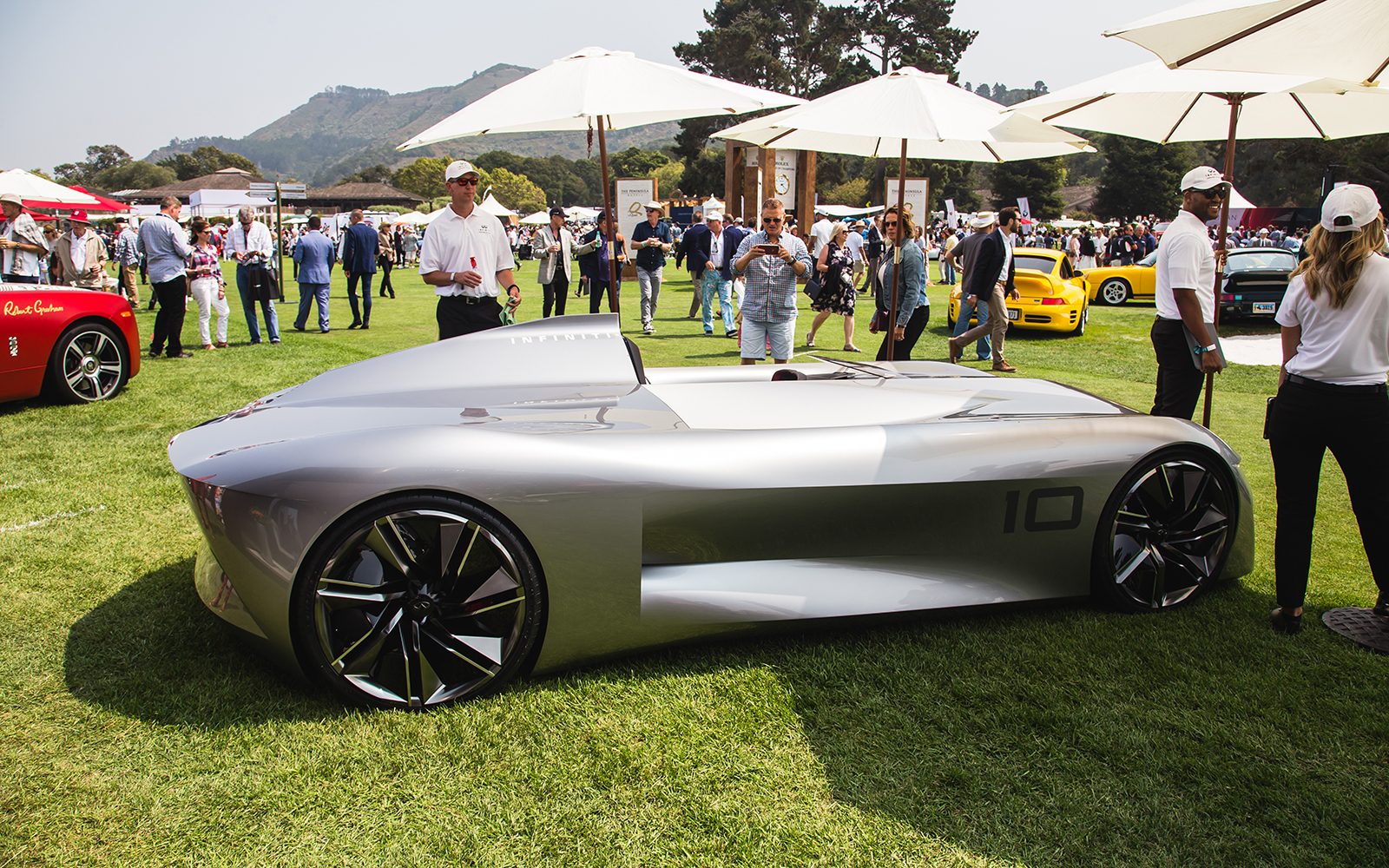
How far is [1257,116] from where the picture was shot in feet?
20.5

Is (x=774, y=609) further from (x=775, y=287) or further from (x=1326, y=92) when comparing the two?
(x=1326, y=92)

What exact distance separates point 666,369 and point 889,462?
5.66ft

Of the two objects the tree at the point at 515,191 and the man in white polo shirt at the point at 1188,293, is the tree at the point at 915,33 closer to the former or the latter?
the man in white polo shirt at the point at 1188,293

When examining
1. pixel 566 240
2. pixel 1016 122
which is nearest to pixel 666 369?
pixel 1016 122

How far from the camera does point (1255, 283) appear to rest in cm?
1439

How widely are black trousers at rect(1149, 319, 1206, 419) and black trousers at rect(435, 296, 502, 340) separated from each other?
438 cm

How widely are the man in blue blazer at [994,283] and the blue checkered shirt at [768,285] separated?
2.40m

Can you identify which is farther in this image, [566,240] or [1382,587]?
[566,240]

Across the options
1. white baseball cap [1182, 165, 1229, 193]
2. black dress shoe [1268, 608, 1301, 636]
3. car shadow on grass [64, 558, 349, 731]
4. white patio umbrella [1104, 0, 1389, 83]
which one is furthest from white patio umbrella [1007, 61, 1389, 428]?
car shadow on grass [64, 558, 349, 731]

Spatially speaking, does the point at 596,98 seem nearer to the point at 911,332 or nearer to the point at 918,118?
the point at 918,118

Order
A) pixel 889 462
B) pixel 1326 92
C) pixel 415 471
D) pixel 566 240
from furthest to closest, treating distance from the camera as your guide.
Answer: pixel 566 240 < pixel 1326 92 < pixel 889 462 < pixel 415 471

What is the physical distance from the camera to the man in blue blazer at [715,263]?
12.3m

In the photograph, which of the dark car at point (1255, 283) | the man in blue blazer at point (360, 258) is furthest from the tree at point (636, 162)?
the dark car at point (1255, 283)

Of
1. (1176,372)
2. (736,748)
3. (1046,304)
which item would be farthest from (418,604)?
(1046,304)
